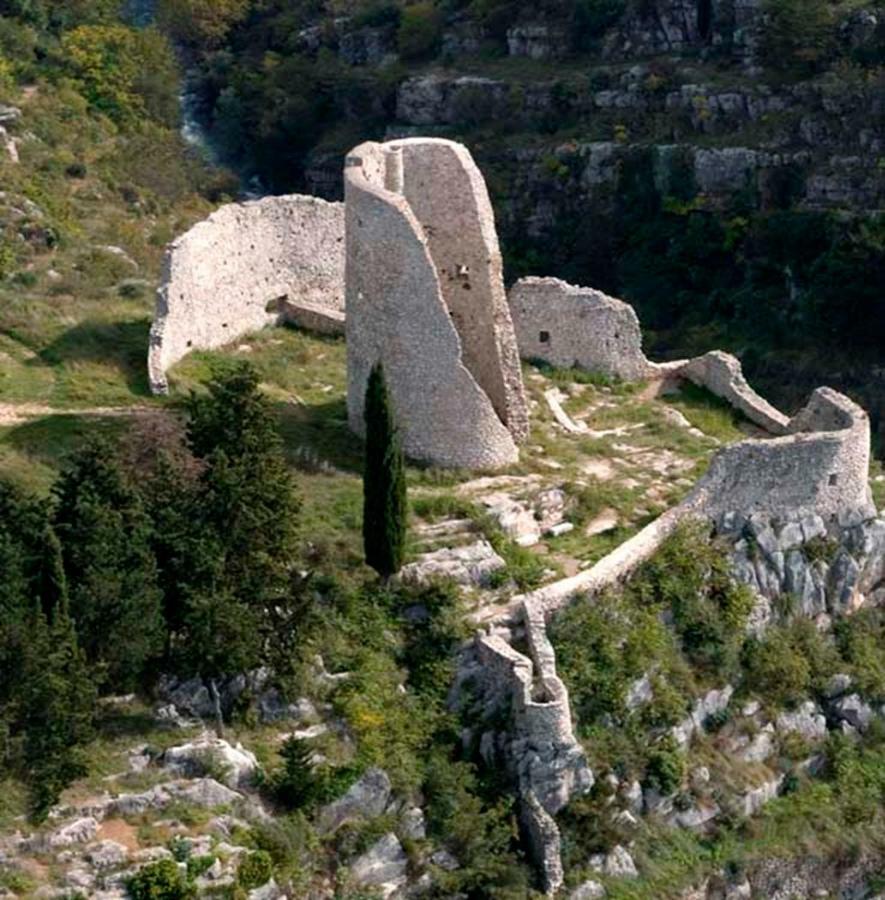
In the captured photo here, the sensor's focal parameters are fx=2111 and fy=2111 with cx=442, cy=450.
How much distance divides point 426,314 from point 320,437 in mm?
3162

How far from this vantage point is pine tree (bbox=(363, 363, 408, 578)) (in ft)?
96.7

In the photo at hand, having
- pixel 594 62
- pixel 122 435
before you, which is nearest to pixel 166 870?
pixel 122 435

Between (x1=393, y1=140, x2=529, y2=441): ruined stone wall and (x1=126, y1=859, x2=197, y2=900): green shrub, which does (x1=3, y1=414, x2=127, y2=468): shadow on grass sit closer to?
(x1=393, y1=140, x2=529, y2=441): ruined stone wall

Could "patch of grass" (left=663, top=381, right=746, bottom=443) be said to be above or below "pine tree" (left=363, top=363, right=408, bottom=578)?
below

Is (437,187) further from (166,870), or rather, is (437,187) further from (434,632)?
(166,870)

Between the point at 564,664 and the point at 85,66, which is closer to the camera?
the point at 564,664

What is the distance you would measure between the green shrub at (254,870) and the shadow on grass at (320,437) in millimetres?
8554

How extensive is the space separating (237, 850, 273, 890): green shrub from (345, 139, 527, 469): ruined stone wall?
354 inches

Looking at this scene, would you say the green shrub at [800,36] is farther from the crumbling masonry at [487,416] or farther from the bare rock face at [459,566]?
the bare rock face at [459,566]

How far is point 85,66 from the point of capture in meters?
59.9

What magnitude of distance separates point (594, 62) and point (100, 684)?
45.8 meters

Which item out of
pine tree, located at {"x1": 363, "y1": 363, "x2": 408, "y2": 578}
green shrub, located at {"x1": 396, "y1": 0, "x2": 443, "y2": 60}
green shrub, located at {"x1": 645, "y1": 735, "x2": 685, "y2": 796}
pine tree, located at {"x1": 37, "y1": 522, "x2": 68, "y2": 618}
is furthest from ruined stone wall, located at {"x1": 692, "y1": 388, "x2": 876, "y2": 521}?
green shrub, located at {"x1": 396, "y1": 0, "x2": 443, "y2": 60}

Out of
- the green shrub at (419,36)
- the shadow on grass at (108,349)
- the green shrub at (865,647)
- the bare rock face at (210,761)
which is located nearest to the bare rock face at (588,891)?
the bare rock face at (210,761)

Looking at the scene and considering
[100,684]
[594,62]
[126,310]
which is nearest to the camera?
[100,684]
